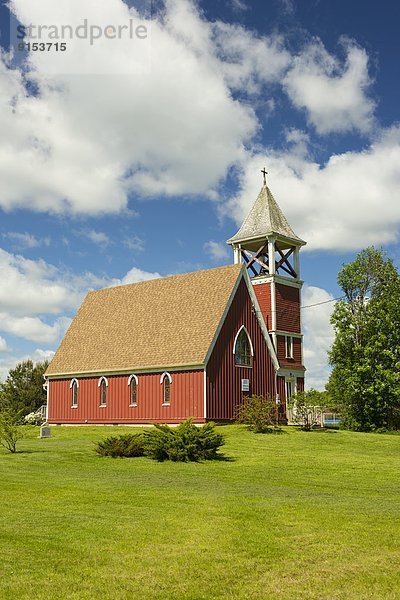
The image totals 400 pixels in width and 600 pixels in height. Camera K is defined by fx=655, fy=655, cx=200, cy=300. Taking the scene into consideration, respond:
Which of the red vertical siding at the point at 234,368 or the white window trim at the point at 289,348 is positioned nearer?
the red vertical siding at the point at 234,368

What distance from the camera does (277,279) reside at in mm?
44562

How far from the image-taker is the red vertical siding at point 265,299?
4403cm

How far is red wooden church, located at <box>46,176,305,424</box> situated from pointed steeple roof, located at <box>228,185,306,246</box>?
0.10m

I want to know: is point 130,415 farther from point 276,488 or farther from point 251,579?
point 251,579

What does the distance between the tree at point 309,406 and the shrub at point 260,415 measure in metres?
1.40

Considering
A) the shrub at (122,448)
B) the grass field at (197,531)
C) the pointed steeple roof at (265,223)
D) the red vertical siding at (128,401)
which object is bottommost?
the grass field at (197,531)

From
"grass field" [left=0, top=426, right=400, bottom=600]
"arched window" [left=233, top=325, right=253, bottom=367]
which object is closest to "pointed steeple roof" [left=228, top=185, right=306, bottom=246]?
"arched window" [left=233, top=325, right=253, bottom=367]

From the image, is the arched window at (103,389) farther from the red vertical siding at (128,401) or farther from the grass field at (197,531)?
the grass field at (197,531)

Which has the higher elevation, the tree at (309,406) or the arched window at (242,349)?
the arched window at (242,349)

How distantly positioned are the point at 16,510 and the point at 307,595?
7.36m

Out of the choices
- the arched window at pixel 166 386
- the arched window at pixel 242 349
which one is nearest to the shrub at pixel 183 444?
the arched window at pixel 166 386

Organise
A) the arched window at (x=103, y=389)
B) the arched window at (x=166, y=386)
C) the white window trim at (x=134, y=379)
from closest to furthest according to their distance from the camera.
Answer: the arched window at (x=166, y=386) → the white window trim at (x=134, y=379) → the arched window at (x=103, y=389)

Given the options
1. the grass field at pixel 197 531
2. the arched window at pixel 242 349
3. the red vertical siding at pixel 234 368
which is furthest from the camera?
the arched window at pixel 242 349

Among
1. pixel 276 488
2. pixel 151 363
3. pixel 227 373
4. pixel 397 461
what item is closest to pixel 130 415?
pixel 151 363
